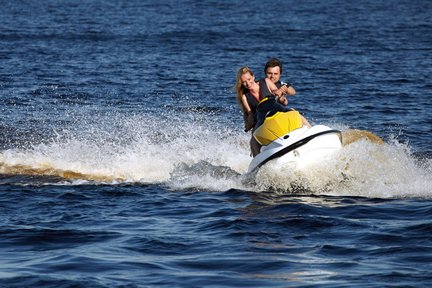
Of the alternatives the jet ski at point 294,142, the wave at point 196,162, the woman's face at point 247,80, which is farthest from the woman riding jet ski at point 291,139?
the woman's face at point 247,80

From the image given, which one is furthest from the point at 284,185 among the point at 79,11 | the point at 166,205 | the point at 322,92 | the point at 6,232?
the point at 79,11

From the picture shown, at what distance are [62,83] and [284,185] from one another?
48.3ft

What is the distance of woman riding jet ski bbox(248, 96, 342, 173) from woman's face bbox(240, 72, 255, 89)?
40cm

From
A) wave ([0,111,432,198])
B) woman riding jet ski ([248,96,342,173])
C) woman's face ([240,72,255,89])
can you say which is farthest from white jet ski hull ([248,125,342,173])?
woman's face ([240,72,255,89])

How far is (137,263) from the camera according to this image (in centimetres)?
975

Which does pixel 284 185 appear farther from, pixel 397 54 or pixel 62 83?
pixel 397 54

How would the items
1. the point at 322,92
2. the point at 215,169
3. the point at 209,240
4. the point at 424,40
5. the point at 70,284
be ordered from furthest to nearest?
the point at 424,40, the point at 322,92, the point at 215,169, the point at 209,240, the point at 70,284

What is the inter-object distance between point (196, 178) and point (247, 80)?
181 centimetres

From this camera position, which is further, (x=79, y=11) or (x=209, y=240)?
(x=79, y=11)

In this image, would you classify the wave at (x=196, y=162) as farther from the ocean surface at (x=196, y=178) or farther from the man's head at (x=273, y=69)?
the man's head at (x=273, y=69)

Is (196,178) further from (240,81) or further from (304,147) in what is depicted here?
(304,147)

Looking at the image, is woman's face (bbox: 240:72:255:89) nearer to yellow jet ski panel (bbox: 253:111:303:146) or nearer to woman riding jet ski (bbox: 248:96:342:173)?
woman riding jet ski (bbox: 248:96:342:173)

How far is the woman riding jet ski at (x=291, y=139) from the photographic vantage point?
1307 cm

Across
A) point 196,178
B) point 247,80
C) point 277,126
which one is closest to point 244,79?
point 247,80
